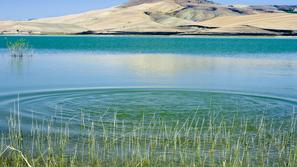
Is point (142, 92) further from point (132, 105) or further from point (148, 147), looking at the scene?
point (148, 147)

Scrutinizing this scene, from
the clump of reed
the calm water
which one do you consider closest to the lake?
the calm water

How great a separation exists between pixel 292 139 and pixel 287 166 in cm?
284

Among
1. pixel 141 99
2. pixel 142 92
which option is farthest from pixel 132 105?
pixel 142 92

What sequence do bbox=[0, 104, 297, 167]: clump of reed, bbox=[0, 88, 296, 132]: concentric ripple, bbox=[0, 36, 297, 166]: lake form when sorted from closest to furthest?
1. bbox=[0, 104, 297, 167]: clump of reed
2. bbox=[0, 36, 297, 166]: lake
3. bbox=[0, 88, 296, 132]: concentric ripple

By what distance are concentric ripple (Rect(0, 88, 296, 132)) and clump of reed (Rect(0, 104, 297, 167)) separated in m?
1.56

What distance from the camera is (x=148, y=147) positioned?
12.2 m

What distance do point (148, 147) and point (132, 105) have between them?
7.30m

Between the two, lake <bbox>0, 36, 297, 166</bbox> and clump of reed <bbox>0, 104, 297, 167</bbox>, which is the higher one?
clump of reed <bbox>0, 104, 297, 167</bbox>

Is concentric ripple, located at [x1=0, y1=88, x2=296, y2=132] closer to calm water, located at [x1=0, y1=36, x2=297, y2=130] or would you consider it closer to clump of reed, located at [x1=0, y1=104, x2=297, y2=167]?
calm water, located at [x1=0, y1=36, x2=297, y2=130]

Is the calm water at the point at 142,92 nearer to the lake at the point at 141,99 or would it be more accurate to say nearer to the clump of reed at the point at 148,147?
the lake at the point at 141,99

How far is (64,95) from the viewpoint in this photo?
72.1ft

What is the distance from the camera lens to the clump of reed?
441 inches

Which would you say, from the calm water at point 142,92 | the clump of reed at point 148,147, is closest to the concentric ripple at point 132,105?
the calm water at point 142,92

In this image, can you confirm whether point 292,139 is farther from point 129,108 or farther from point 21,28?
point 21,28
